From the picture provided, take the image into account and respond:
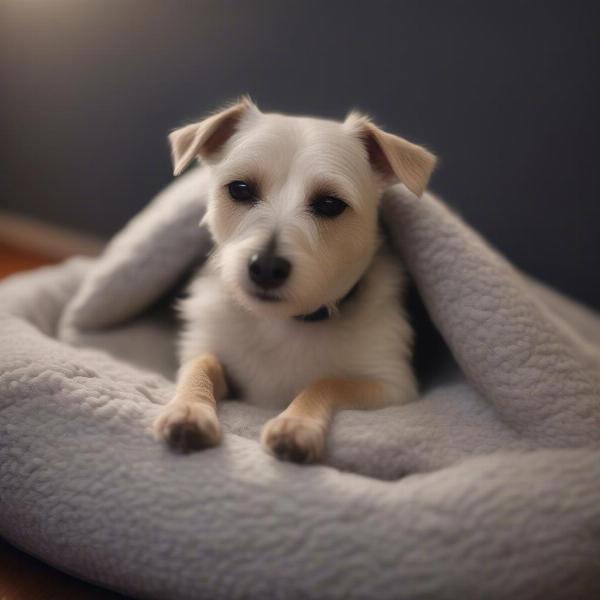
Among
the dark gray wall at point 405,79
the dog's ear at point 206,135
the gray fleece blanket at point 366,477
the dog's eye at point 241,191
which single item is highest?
the dark gray wall at point 405,79

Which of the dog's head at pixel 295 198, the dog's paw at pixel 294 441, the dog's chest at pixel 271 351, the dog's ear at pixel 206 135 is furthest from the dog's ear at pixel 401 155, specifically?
the dog's paw at pixel 294 441

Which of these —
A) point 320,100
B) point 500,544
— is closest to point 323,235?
point 500,544

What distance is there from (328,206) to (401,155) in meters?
0.22

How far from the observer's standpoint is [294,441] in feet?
3.85

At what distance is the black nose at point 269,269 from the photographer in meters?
1.28

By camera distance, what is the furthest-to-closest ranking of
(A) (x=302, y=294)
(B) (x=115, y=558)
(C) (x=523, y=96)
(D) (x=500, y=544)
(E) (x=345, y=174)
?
(C) (x=523, y=96) → (E) (x=345, y=174) → (A) (x=302, y=294) → (B) (x=115, y=558) → (D) (x=500, y=544)

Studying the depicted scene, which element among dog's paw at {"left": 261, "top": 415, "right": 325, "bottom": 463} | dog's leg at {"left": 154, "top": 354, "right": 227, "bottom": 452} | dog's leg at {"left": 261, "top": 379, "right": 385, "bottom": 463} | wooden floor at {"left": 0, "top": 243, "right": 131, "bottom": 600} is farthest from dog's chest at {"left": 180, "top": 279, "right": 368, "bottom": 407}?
wooden floor at {"left": 0, "top": 243, "right": 131, "bottom": 600}

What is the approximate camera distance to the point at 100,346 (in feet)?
6.27

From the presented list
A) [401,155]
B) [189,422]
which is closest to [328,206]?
[401,155]

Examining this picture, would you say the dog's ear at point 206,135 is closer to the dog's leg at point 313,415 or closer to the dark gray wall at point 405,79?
the dog's leg at point 313,415

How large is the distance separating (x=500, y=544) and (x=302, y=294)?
0.63 m

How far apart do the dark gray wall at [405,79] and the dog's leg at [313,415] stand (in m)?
1.36

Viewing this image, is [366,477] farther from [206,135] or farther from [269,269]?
[206,135]

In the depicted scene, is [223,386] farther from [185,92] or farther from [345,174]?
[185,92]
